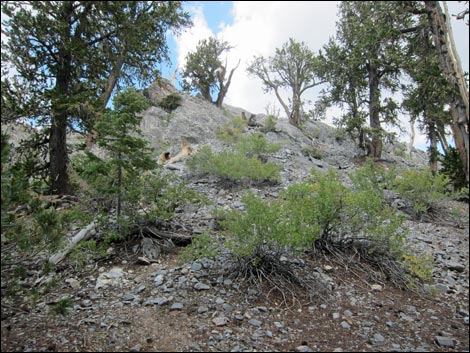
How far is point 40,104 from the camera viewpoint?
7312 mm

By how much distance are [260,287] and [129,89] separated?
379cm

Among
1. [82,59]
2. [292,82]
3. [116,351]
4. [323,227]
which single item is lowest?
[116,351]

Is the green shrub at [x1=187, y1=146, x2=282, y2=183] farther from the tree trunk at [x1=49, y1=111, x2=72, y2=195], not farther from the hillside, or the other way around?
the tree trunk at [x1=49, y1=111, x2=72, y2=195]

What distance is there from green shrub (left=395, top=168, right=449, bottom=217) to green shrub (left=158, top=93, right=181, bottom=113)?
14994 mm

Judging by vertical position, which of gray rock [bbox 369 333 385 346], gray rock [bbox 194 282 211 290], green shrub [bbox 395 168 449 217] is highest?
green shrub [bbox 395 168 449 217]

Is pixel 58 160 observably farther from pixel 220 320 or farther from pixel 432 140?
pixel 432 140

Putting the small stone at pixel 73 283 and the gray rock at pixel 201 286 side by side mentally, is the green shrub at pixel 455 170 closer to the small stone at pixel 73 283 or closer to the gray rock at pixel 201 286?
the gray rock at pixel 201 286

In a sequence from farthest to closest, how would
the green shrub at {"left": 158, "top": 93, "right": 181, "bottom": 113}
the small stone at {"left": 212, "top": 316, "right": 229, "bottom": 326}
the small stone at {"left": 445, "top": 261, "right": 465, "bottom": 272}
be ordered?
the green shrub at {"left": 158, "top": 93, "right": 181, "bottom": 113} < the small stone at {"left": 445, "top": 261, "right": 465, "bottom": 272} < the small stone at {"left": 212, "top": 316, "right": 229, "bottom": 326}

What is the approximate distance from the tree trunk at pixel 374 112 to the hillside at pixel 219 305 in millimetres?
10423

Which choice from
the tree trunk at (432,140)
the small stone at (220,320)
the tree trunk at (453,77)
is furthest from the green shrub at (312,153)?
the small stone at (220,320)

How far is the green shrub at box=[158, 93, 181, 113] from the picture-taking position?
20.6m

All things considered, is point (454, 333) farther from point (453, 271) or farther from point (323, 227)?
point (323, 227)

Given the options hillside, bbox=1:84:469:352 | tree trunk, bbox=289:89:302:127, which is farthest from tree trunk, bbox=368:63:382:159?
hillside, bbox=1:84:469:352

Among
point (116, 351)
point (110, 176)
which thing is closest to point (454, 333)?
point (116, 351)
